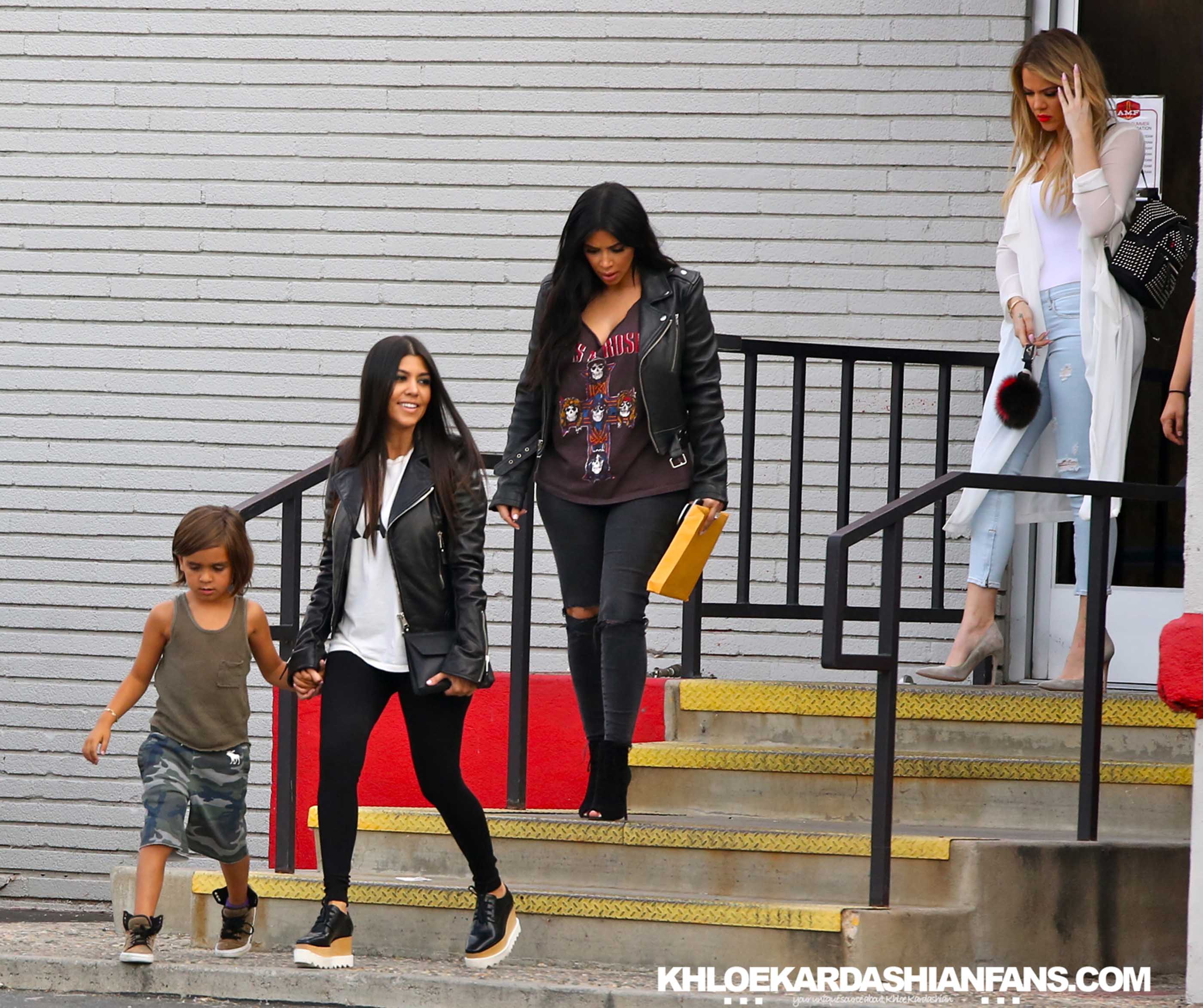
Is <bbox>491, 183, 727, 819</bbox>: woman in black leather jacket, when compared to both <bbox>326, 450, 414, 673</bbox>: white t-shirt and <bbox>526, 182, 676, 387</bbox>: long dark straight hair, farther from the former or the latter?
<bbox>326, 450, 414, 673</bbox>: white t-shirt

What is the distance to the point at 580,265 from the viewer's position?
4.45m

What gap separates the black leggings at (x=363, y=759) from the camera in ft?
13.0

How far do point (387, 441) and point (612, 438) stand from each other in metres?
0.59

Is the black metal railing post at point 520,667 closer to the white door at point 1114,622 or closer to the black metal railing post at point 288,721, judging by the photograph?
the black metal railing post at point 288,721

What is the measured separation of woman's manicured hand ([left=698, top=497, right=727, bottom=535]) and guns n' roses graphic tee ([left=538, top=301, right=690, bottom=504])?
0.28ft

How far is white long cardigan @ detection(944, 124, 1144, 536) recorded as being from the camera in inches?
195

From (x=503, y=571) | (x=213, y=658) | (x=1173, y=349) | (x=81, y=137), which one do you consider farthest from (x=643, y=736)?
(x=81, y=137)

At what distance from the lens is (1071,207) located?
5086 millimetres

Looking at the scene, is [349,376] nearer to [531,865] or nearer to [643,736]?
[643,736]

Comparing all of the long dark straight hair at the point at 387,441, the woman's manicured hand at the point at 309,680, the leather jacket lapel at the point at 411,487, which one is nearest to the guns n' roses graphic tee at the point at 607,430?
the long dark straight hair at the point at 387,441

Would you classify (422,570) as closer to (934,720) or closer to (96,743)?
(96,743)

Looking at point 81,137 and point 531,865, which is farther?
point 81,137

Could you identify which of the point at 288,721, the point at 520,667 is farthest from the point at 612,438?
the point at 288,721

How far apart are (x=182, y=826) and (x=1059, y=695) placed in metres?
2.51
